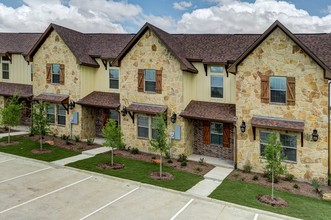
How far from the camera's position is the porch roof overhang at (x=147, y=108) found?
21406mm

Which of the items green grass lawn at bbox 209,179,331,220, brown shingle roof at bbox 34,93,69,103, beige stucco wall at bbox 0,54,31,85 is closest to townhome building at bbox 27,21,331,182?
brown shingle roof at bbox 34,93,69,103

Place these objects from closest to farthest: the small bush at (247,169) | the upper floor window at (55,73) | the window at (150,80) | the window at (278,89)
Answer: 1. the window at (278,89)
2. the small bush at (247,169)
3. the window at (150,80)
4. the upper floor window at (55,73)

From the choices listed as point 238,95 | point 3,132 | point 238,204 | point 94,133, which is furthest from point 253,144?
point 3,132

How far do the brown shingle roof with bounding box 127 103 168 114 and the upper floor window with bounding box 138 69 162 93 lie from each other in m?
1.14

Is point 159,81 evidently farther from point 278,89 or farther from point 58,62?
point 58,62

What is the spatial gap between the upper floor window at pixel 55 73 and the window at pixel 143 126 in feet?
26.8

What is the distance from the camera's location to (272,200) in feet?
Answer: 46.8

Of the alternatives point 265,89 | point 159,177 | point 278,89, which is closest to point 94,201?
point 159,177

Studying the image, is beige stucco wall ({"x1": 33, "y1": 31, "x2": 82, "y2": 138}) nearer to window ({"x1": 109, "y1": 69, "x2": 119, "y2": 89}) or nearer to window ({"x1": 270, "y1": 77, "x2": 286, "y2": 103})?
window ({"x1": 109, "y1": 69, "x2": 119, "y2": 89})

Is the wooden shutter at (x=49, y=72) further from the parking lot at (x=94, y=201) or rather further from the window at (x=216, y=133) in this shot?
the window at (x=216, y=133)

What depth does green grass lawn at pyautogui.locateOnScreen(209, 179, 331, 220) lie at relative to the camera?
13.1 metres

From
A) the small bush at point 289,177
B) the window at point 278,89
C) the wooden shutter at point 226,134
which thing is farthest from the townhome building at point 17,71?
the small bush at point 289,177

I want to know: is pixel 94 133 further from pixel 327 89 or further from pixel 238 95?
pixel 327 89

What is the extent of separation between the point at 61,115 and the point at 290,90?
739 inches
